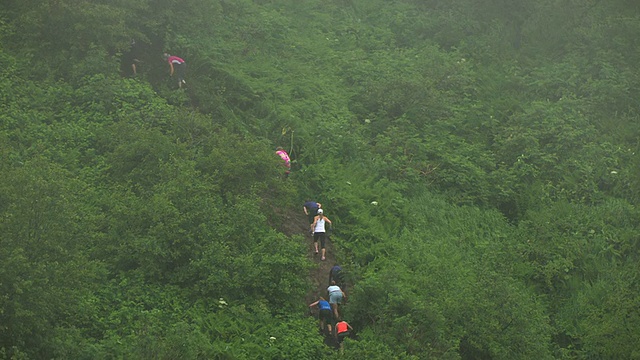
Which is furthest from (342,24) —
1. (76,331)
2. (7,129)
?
(76,331)

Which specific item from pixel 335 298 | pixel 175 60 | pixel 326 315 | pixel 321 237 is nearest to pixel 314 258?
pixel 321 237

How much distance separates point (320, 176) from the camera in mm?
24156


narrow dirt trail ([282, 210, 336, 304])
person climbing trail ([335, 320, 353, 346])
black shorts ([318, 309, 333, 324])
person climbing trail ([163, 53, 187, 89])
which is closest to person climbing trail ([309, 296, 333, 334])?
black shorts ([318, 309, 333, 324])

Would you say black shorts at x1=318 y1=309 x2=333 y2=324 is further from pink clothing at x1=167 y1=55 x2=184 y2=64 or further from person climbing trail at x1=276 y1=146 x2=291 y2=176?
pink clothing at x1=167 y1=55 x2=184 y2=64

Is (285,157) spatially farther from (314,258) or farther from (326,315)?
(326,315)

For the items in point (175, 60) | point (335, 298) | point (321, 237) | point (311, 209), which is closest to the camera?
point (335, 298)

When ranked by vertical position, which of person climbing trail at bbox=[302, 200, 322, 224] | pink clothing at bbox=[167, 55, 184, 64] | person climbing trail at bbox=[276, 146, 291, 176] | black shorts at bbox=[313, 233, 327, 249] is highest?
pink clothing at bbox=[167, 55, 184, 64]

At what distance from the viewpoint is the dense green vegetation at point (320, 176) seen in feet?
57.0

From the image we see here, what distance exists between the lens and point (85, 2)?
25.8m

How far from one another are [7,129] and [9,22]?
5.43 meters

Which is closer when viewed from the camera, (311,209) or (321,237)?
(321,237)

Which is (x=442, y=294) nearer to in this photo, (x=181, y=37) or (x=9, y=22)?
(x=181, y=37)

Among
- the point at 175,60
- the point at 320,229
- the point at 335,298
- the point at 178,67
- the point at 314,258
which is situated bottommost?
the point at 314,258

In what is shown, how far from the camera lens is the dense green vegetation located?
57.0ft
